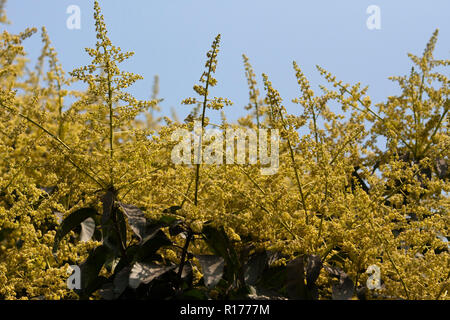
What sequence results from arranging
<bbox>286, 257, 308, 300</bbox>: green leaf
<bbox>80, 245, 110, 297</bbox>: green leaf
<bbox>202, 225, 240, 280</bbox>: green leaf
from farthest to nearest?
<bbox>80, 245, 110, 297</bbox>: green leaf, <bbox>202, 225, 240, 280</bbox>: green leaf, <bbox>286, 257, 308, 300</bbox>: green leaf

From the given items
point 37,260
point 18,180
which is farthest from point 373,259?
point 18,180

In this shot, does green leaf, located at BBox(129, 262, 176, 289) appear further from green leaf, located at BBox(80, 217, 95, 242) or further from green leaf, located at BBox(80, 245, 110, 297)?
green leaf, located at BBox(80, 217, 95, 242)

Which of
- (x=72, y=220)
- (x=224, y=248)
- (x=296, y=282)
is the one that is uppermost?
(x=72, y=220)

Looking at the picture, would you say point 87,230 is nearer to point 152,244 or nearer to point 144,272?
point 152,244

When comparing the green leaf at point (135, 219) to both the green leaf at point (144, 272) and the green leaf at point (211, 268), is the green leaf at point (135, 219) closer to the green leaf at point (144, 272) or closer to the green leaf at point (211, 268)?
the green leaf at point (144, 272)

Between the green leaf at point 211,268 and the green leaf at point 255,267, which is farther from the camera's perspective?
the green leaf at point 255,267

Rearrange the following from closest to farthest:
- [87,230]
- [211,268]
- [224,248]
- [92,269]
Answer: [211,268]
[224,248]
[92,269]
[87,230]

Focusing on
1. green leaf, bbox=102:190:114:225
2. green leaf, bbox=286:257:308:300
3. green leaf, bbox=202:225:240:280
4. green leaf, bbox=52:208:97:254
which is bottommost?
green leaf, bbox=286:257:308:300

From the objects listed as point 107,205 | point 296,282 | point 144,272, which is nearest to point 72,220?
point 107,205

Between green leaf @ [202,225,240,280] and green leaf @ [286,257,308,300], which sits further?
green leaf @ [202,225,240,280]

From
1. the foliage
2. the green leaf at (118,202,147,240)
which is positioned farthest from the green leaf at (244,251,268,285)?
the green leaf at (118,202,147,240)

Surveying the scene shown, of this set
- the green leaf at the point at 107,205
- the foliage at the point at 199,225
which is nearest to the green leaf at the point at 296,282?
the foliage at the point at 199,225

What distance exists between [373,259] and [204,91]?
1323 millimetres
